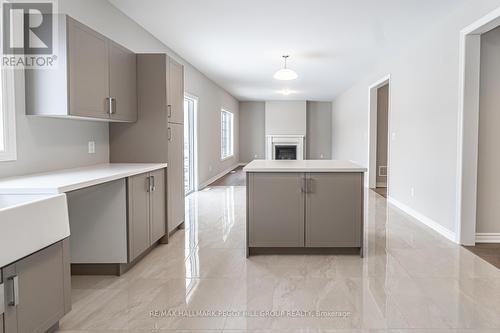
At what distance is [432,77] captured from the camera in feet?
15.7

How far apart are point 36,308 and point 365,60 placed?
255 inches

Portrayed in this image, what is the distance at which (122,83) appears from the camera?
145 inches

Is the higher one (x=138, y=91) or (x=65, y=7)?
(x=65, y=7)

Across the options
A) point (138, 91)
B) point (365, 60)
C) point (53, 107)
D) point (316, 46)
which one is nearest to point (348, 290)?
point (53, 107)

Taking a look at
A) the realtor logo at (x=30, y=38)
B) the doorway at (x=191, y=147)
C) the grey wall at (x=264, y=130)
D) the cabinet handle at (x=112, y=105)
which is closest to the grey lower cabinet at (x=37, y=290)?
the realtor logo at (x=30, y=38)

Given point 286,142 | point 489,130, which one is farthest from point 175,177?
point 286,142

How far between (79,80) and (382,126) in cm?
691

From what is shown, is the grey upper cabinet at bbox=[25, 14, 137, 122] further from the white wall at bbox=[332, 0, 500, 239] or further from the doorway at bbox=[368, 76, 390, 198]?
the doorway at bbox=[368, 76, 390, 198]

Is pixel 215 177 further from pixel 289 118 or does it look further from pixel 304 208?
pixel 304 208

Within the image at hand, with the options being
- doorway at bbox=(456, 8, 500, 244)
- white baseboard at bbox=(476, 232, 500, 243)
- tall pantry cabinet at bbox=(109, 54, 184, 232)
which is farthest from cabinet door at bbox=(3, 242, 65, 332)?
white baseboard at bbox=(476, 232, 500, 243)

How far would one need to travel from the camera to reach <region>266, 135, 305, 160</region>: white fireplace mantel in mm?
14258

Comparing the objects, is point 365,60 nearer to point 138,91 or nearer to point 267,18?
point 267,18

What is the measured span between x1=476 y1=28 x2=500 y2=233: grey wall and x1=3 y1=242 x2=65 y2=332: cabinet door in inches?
154

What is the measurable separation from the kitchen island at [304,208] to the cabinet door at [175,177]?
1.02m
